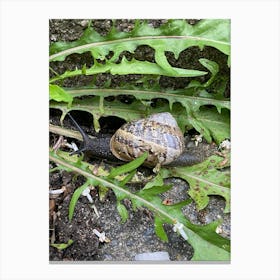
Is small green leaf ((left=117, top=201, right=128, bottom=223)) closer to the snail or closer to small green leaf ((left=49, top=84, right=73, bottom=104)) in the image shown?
the snail

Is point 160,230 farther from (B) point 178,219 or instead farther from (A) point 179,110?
(A) point 179,110

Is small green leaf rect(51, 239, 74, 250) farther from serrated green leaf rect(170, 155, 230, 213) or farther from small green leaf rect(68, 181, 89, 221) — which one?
serrated green leaf rect(170, 155, 230, 213)

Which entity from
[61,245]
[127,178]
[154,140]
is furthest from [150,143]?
[61,245]

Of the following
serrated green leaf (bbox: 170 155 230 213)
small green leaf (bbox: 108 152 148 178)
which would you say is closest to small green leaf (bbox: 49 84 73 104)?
small green leaf (bbox: 108 152 148 178)

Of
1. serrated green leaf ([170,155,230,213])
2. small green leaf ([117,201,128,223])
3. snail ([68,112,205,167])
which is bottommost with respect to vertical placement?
small green leaf ([117,201,128,223])

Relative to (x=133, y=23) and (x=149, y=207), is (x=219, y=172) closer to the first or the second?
(x=149, y=207)

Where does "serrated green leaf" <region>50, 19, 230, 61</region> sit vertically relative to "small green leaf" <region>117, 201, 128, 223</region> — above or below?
above
